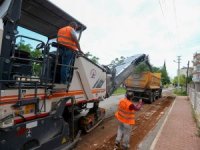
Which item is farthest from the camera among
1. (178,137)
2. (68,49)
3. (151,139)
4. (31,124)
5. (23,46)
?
(178,137)

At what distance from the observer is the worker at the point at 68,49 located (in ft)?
16.8

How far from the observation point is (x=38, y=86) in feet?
14.3

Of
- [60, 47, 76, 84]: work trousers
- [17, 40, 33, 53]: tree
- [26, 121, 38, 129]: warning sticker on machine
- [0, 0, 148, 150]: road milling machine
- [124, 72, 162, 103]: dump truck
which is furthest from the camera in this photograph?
[124, 72, 162, 103]: dump truck

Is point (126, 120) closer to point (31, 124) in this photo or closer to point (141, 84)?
point (31, 124)

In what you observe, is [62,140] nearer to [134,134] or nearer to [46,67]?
[46,67]

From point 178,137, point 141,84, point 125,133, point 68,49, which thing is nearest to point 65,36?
point 68,49

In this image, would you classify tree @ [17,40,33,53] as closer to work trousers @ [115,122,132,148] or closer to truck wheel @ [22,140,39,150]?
truck wheel @ [22,140,39,150]

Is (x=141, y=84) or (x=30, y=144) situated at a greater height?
(x=141, y=84)

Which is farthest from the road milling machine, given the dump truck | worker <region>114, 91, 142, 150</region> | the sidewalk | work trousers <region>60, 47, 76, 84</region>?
the dump truck

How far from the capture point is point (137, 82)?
1642 centimetres

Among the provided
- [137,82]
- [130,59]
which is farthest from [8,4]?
[137,82]

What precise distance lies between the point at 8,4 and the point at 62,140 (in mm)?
2883

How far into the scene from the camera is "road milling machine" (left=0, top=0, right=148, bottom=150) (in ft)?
12.1

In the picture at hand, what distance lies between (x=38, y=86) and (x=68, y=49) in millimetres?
1380
